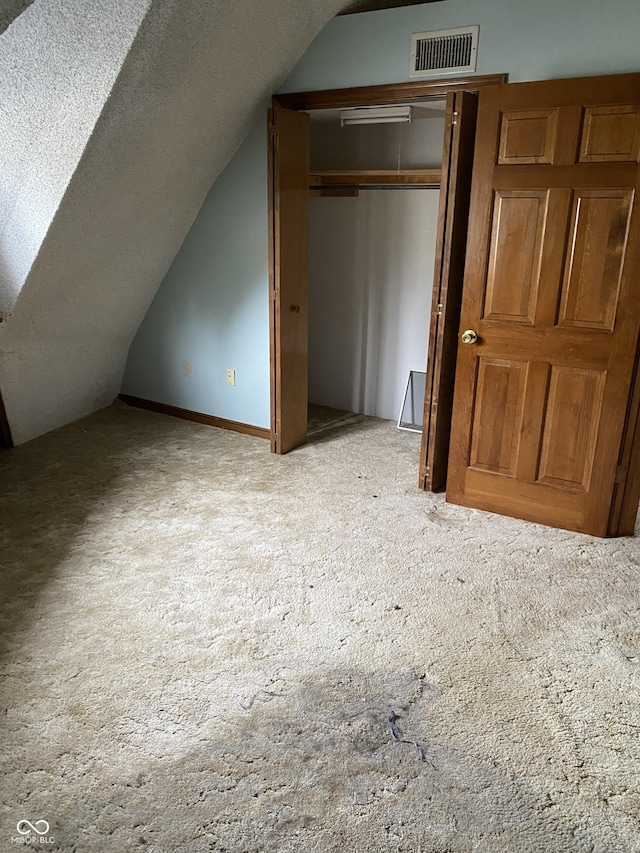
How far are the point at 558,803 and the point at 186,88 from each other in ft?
10.1

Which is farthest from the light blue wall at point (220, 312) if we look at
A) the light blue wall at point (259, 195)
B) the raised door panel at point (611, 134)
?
the raised door panel at point (611, 134)

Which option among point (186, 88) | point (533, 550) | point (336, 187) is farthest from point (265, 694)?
point (336, 187)

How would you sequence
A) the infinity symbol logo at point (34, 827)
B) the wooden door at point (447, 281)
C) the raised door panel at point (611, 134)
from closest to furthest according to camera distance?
the infinity symbol logo at point (34, 827) → the raised door panel at point (611, 134) → the wooden door at point (447, 281)

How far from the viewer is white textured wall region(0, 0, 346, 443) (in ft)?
7.97

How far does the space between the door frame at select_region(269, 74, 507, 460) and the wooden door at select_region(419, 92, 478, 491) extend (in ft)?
0.24

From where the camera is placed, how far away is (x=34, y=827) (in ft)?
5.26

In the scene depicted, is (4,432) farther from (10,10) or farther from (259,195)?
(10,10)

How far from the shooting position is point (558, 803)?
5.54ft

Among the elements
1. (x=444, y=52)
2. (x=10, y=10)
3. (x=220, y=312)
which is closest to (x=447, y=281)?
(x=444, y=52)

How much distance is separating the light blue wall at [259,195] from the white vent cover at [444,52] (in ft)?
0.12

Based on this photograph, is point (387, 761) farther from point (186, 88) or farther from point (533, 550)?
point (186, 88)

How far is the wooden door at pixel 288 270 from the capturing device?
3.47m

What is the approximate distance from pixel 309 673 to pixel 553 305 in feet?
6.21

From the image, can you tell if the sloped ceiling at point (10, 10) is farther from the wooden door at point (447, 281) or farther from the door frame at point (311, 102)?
the wooden door at point (447, 281)
